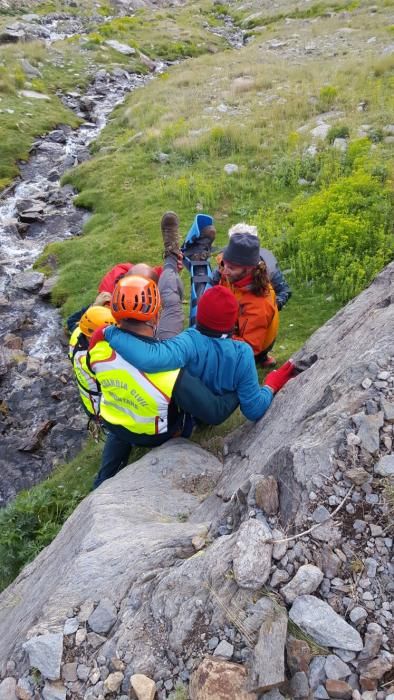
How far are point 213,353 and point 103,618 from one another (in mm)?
3298

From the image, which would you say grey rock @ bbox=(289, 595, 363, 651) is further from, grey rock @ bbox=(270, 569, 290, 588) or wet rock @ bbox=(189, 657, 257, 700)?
wet rock @ bbox=(189, 657, 257, 700)

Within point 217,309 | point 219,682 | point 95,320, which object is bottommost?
point 95,320

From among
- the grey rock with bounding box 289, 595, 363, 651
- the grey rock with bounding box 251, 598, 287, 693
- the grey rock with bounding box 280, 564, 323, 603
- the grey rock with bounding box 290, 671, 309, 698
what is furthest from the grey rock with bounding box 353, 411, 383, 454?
the grey rock with bounding box 290, 671, 309, 698

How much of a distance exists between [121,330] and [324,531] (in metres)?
Answer: 3.50

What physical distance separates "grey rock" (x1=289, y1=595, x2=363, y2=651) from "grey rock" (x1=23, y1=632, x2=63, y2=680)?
1845 mm

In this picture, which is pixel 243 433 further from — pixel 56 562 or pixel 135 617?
pixel 135 617

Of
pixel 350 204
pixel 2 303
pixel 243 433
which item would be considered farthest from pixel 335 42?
pixel 243 433

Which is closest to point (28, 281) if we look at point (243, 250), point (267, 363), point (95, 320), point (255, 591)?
point (267, 363)

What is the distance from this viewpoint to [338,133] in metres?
19.0

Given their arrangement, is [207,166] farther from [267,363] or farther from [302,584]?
[302,584]

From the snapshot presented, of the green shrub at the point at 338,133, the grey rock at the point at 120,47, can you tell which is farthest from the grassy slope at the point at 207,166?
the grey rock at the point at 120,47

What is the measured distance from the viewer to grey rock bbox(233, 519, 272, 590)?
3.55 m

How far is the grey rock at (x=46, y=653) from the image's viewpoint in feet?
12.4

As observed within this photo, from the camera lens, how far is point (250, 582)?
3551 millimetres
